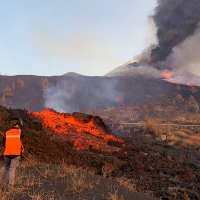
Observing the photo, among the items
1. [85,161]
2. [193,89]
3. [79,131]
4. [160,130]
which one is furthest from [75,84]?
[85,161]

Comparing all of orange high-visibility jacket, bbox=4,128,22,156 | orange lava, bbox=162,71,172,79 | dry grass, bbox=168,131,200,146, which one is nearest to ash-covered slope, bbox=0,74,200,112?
orange lava, bbox=162,71,172,79

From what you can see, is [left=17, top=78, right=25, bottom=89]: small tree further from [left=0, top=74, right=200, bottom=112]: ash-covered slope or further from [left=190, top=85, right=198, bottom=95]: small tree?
[left=190, top=85, right=198, bottom=95]: small tree

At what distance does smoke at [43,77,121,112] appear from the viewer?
64.1 m

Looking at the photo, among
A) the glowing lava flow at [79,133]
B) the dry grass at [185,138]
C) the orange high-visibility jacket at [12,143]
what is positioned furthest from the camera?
the dry grass at [185,138]

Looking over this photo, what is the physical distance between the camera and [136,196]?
253 inches

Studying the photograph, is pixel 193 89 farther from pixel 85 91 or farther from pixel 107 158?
pixel 107 158

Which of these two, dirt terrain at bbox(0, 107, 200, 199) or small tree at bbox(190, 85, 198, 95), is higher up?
small tree at bbox(190, 85, 198, 95)

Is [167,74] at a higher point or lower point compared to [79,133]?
higher

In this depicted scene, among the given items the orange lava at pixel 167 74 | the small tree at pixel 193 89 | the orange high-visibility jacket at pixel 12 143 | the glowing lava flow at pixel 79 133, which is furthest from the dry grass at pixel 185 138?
the orange lava at pixel 167 74

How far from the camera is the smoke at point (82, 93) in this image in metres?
64.1

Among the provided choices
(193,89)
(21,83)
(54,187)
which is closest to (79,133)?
(54,187)

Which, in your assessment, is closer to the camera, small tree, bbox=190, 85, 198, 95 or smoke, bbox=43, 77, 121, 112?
smoke, bbox=43, 77, 121, 112

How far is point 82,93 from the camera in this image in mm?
74188

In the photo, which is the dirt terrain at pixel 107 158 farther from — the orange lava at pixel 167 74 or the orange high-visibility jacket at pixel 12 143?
the orange lava at pixel 167 74
